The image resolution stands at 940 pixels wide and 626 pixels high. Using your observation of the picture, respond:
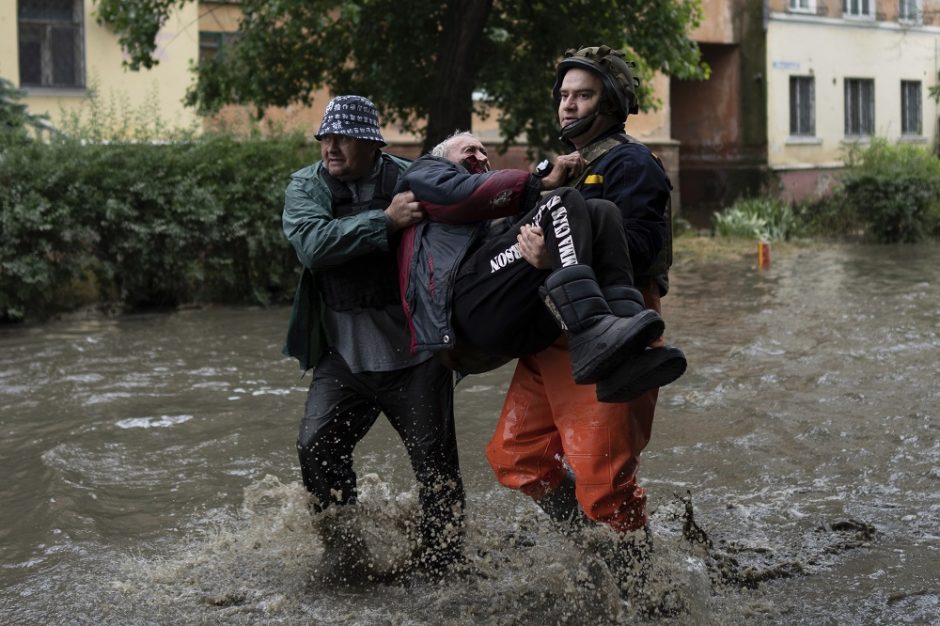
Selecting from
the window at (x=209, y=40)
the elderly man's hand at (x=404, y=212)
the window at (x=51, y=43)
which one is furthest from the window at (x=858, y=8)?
the elderly man's hand at (x=404, y=212)

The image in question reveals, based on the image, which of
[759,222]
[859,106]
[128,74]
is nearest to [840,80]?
[859,106]

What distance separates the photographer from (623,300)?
14.3ft

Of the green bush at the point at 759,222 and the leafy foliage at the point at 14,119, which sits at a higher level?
the leafy foliage at the point at 14,119

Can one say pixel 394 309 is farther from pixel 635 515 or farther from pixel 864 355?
pixel 864 355

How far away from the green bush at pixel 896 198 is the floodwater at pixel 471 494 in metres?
12.0

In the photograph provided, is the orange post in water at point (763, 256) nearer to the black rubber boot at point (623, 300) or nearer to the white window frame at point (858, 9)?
the black rubber boot at point (623, 300)

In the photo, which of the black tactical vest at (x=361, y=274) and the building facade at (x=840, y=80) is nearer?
the black tactical vest at (x=361, y=274)

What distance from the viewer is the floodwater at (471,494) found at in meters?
5.11

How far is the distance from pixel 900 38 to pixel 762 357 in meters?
27.9

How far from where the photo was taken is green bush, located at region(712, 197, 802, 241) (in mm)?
24828

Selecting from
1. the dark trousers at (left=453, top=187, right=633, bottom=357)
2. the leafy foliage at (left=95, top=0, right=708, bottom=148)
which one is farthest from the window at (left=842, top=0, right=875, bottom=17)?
the dark trousers at (left=453, top=187, right=633, bottom=357)

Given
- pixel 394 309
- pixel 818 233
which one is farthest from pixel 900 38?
pixel 394 309

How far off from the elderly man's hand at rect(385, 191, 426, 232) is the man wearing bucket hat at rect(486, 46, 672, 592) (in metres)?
Result: 0.53

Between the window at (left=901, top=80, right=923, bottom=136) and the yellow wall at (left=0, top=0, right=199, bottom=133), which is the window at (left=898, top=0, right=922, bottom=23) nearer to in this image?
the window at (left=901, top=80, right=923, bottom=136)
